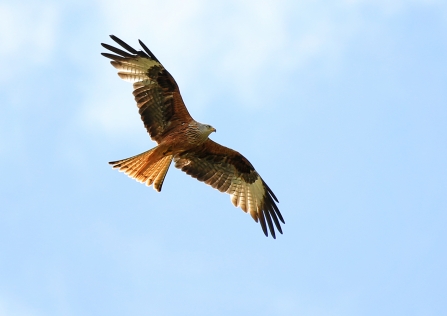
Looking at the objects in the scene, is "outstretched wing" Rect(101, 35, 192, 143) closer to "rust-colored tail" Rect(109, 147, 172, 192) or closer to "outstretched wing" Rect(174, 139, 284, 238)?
"rust-colored tail" Rect(109, 147, 172, 192)

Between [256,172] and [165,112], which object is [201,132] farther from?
[256,172]

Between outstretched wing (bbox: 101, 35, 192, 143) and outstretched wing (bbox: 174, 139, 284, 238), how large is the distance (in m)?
1.02

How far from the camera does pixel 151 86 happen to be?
44.3 ft

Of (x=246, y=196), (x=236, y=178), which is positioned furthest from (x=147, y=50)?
(x=246, y=196)

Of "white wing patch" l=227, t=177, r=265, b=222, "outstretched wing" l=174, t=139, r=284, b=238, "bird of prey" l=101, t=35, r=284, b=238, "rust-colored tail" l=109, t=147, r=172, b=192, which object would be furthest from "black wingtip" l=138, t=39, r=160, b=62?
"white wing patch" l=227, t=177, r=265, b=222

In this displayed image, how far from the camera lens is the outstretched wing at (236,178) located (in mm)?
14484

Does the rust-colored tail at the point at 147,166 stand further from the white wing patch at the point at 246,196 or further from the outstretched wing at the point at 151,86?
the white wing patch at the point at 246,196

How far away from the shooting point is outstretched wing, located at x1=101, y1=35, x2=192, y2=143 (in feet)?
44.0

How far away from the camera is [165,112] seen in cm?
1361

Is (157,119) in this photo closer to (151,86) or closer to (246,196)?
(151,86)

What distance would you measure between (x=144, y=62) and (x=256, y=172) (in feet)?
10.4

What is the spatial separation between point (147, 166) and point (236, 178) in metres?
2.07

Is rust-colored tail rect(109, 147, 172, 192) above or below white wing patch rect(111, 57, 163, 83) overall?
below

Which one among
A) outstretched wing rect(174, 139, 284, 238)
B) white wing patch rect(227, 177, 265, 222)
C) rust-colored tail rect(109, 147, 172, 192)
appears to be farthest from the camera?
white wing patch rect(227, 177, 265, 222)
